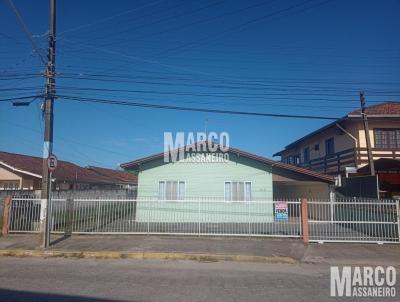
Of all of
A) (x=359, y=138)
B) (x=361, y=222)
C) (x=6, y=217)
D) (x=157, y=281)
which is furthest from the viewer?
(x=359, y=138)

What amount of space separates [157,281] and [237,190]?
1133cm

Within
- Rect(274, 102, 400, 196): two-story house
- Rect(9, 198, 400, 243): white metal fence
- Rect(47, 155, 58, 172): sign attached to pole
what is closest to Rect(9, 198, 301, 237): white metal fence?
Rect(9, 198, 400, 243): white metal fence

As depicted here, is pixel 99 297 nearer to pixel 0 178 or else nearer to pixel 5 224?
pixel 5 224

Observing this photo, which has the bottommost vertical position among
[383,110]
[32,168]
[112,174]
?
[32,168]

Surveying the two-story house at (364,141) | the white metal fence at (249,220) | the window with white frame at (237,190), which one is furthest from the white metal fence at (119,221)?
the two-story house at (364,141)

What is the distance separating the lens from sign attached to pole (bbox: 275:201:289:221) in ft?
44.4

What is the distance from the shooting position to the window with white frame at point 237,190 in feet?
59.6

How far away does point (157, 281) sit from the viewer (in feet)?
24.0

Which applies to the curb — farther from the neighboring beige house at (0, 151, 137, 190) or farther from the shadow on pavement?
the neighboring beige house at (0, 151, 137, 190)

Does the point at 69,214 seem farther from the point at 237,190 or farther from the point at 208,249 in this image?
the point at 237,190

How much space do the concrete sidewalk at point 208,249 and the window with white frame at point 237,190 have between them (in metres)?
5.52

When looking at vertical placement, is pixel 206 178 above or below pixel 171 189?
above

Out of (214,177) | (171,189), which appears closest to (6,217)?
(171,189)

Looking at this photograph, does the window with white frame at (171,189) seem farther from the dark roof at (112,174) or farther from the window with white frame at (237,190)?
the dark roof at (112,174)
